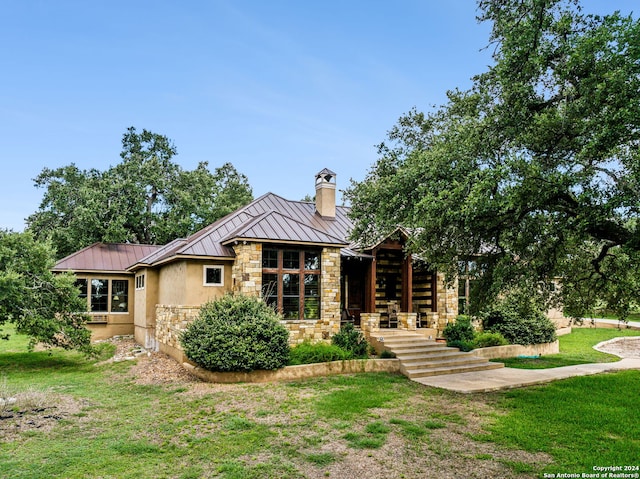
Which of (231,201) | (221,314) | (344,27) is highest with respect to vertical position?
(344,27)

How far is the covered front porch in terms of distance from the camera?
16.0 meters

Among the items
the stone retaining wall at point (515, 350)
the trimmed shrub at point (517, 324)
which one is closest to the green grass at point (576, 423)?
the stone retaining wall at point (515, 350)

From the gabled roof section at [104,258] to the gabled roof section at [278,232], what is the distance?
8.53 m

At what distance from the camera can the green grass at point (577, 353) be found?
1473 centimetres

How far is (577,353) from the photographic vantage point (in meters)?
17.2

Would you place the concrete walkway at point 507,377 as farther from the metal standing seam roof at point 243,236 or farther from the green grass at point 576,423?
the metal standing seam roof at point 243,236

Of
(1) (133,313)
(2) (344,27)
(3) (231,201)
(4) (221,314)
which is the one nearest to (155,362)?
(4) (221,314)

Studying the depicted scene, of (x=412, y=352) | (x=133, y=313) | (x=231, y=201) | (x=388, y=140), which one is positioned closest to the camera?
(x=412, y=352)

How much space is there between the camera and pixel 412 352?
13789 millimetres

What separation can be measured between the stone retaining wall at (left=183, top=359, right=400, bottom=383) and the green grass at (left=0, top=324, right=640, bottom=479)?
49 centimetres

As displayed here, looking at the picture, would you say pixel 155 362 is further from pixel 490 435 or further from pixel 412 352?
pixel 490 435

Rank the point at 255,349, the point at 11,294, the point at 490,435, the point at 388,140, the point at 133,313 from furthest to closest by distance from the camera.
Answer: the point at 388,140 < the point at 133,313 < the point at 11,294 < the point at 255,349 < the point at 490,435

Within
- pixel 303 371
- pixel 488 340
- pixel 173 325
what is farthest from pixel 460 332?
pixel 173 325

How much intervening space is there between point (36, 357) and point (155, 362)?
214 inches
